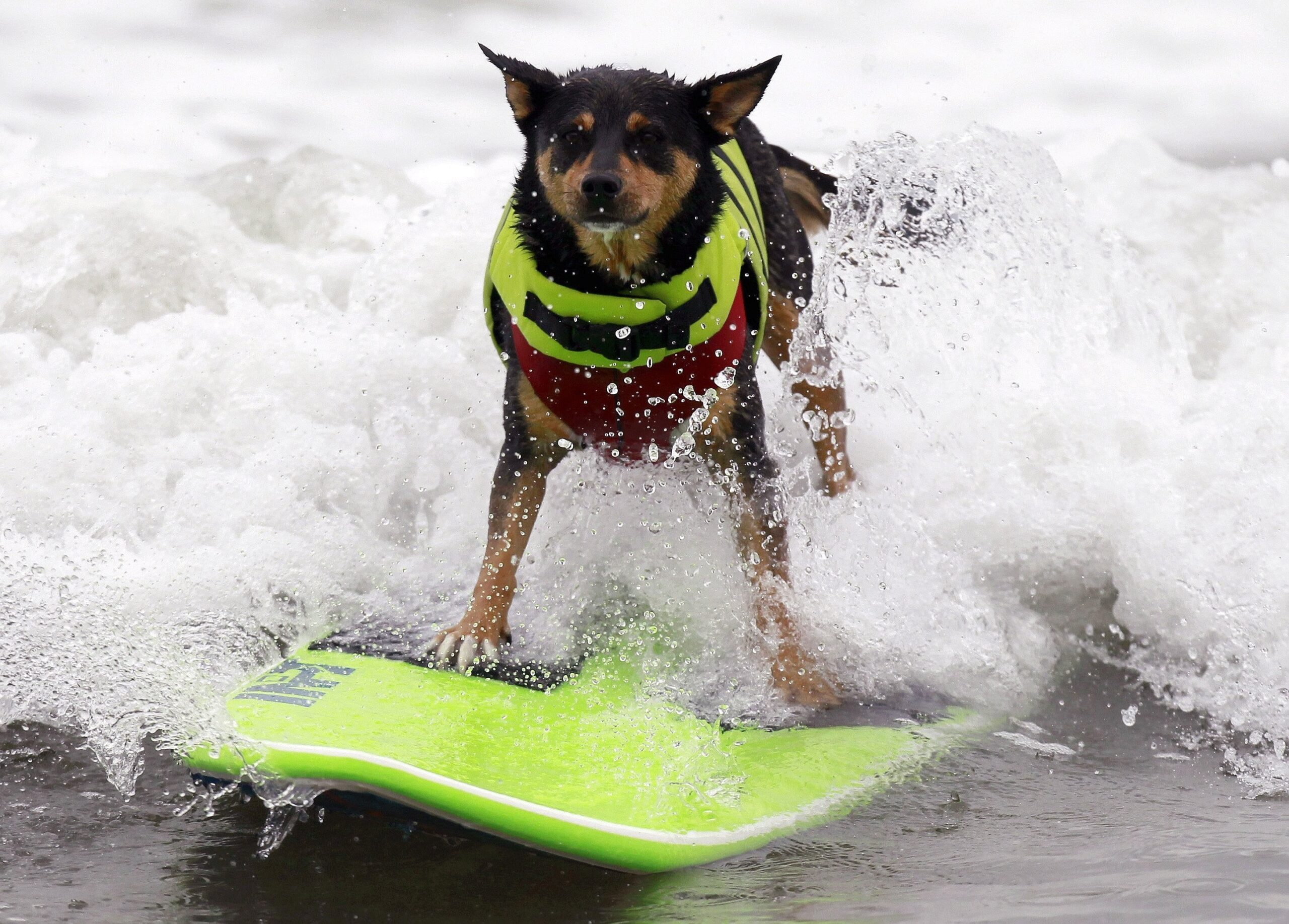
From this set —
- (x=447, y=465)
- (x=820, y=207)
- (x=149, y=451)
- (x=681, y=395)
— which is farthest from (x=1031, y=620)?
(x=149, y=451)

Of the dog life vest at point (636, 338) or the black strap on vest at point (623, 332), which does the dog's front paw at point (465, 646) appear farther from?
the black strap on vest at point (623, 332)

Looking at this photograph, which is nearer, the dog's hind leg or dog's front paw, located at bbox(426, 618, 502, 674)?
dog's front paw, located at bbox(426, 618, 502, 674)

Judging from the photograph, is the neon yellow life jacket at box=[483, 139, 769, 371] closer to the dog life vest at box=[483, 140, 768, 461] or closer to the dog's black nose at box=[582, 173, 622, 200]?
the dog life vest at box=[483, 140, 768, 461]

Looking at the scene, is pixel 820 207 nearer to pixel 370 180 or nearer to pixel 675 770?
pixel 675 770

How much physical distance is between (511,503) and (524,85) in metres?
1.04

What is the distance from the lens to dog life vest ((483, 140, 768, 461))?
302 centimetres

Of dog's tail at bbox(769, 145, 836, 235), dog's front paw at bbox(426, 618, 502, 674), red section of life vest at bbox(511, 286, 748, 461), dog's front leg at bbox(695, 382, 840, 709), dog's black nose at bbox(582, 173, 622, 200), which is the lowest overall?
dog's front paw at bbox(426, 618, 502, 674)

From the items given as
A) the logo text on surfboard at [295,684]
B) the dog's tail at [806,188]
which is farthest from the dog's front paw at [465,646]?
the dog's tail at [806,188]

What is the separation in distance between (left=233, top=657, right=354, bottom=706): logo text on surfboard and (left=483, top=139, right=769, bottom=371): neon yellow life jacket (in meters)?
0.94

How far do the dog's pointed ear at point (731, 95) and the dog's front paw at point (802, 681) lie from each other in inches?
53.3

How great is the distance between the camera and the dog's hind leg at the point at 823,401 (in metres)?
4.02

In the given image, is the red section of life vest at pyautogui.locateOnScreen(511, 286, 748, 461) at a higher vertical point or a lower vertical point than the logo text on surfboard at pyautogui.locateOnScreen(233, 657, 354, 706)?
higher

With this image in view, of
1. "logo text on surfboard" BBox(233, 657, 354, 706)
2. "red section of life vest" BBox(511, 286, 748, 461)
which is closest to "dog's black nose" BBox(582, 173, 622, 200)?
"red section of life vest" BBox(511, 286, 748, 461)

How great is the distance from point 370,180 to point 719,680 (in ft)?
16.7
